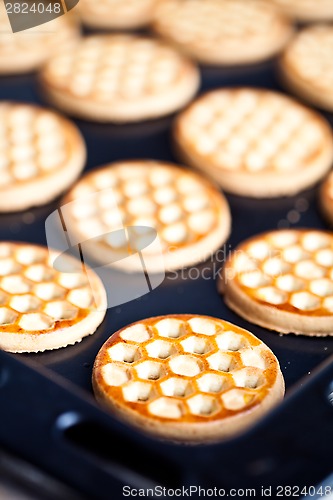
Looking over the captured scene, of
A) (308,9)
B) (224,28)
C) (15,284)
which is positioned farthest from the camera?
(308,9)

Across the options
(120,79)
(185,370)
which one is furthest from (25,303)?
(120,79)

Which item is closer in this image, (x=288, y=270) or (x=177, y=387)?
(x=177, y=387)

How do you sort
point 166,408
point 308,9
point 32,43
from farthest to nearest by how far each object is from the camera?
A: point 308,9, point 32,43, point 166,408

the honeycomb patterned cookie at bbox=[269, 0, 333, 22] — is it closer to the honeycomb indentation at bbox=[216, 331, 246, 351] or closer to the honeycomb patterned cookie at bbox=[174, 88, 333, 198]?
the honeycomb patterned cookie at bbox=[174, 88, 333, 198]

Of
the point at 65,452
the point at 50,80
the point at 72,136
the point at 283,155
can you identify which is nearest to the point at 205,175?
the point at 283,155

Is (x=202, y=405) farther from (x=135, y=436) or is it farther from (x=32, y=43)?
(x=32, y=43)

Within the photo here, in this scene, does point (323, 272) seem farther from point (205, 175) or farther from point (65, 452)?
point (65, 452)

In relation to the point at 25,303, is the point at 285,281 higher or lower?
lower

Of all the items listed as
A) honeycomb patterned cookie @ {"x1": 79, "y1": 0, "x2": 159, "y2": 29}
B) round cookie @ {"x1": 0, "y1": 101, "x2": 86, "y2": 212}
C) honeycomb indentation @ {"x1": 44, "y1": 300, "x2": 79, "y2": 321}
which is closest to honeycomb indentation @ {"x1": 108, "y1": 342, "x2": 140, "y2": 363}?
honeycomb indentation @ {"x1": 44, "y1": 300, "x2": 79, "y2": 321}
